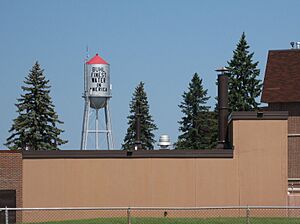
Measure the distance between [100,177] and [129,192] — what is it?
59.4 inches

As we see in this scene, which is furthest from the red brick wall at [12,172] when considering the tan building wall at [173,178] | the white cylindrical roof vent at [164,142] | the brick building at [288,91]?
the brick building at [288,91]

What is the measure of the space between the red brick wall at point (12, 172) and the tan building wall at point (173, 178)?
278 millimetres

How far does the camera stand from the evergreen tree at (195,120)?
257ft

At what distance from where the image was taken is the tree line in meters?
67.0

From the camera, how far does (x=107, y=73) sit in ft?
194

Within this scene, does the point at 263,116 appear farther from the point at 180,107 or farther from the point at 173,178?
the point at 180,107

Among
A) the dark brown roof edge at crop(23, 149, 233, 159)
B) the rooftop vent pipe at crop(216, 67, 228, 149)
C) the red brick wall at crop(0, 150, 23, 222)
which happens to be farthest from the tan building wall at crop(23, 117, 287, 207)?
the rooftop vent pipe at crop(216, 67, 228, 149)

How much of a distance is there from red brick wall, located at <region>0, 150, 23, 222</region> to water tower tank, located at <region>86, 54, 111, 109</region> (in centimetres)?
1802

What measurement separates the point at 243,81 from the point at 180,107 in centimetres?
937

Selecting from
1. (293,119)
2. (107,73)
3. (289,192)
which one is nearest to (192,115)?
(107,73)

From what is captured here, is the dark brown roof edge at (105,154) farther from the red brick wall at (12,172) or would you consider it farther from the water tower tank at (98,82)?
the water tower tank at (98,82)

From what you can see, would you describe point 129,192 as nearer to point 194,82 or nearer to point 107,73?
point 107,73

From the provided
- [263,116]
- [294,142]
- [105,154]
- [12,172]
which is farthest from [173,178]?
[294,142]

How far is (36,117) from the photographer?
67.2 meters
